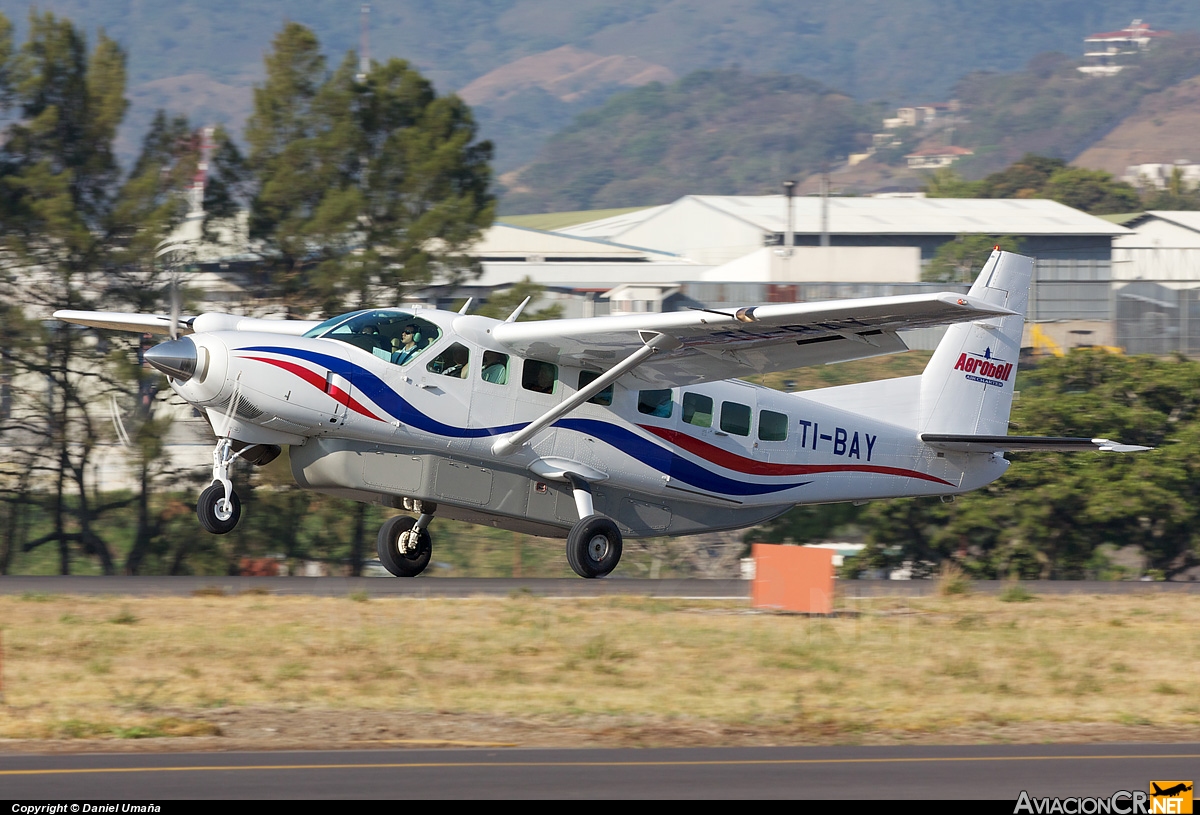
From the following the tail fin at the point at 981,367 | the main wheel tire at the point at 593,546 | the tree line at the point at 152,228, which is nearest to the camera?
the main wheel tire at the point at 593,546

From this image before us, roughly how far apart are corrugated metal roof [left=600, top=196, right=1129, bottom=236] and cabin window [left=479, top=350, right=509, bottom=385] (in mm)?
84421

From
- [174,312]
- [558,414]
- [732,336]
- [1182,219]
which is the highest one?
[1182,219]

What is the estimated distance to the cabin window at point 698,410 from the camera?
2020cm

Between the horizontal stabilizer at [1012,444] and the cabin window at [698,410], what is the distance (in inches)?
156

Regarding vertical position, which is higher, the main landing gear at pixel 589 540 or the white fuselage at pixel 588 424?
the white fuselage at pixel 588 424

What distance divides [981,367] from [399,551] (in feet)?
32.0

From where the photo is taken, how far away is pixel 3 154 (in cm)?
3356

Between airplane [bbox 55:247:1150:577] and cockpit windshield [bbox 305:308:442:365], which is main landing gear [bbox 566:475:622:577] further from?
cockpit windshield [bbox 305:308:442:365]

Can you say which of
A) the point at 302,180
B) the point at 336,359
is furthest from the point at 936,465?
the point at 302,180

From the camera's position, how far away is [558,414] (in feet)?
60.7

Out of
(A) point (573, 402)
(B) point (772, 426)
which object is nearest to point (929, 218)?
(B) point (772, 426)

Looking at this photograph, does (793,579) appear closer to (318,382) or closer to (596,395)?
(596,395)

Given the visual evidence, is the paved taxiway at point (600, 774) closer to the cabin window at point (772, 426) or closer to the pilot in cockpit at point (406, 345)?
the pilot in cockpit at point (406, 345)

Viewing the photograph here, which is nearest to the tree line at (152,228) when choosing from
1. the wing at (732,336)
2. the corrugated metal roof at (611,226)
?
the wing at (732,336)
